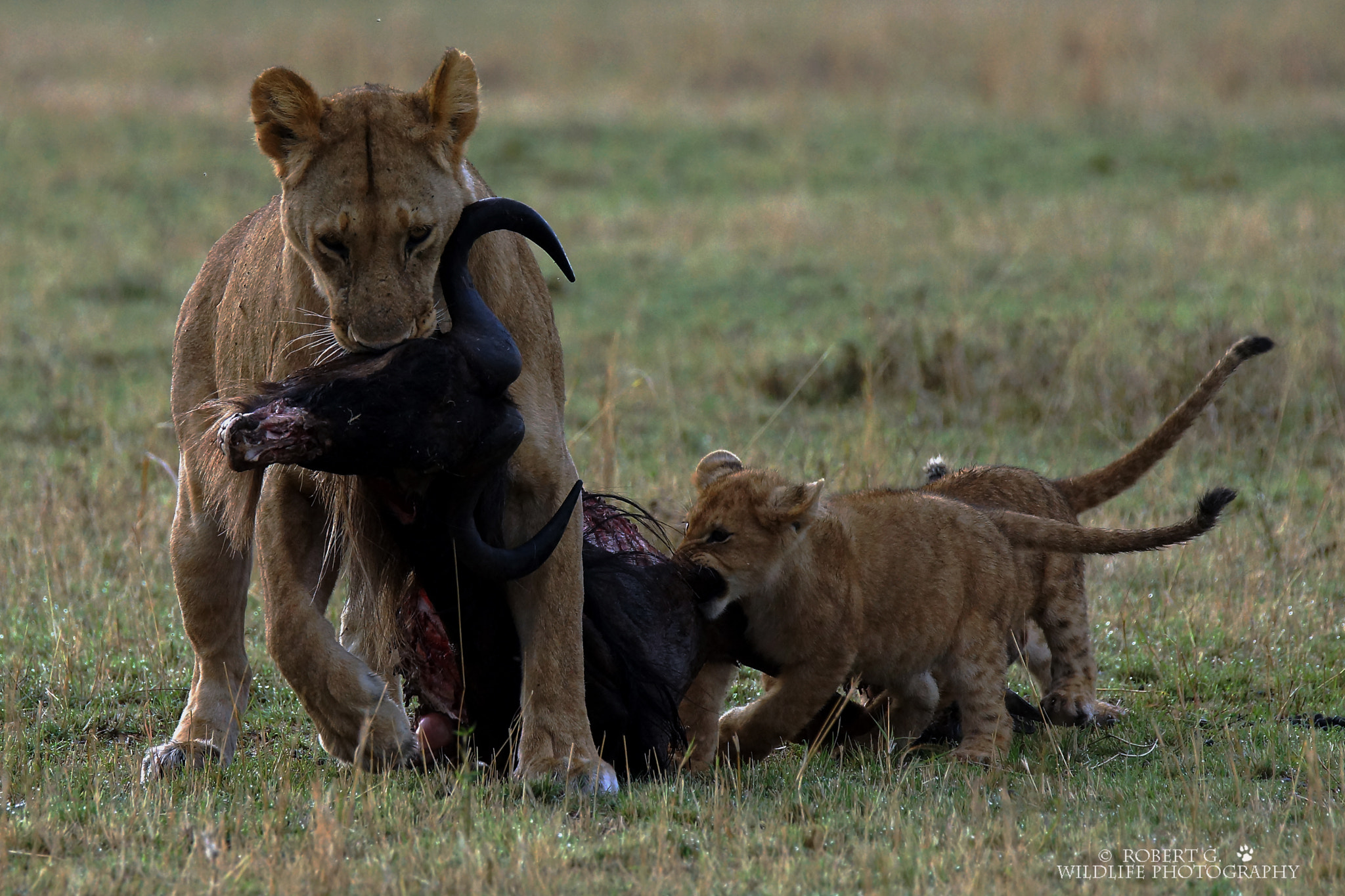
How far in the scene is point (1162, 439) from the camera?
17.8 ft

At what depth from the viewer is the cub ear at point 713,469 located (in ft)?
16.6

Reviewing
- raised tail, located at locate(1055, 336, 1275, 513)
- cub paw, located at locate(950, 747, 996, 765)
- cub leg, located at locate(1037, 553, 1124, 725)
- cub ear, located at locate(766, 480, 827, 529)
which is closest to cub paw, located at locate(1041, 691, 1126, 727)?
cub leg, located at locate(1037, 553, 1124, 725)

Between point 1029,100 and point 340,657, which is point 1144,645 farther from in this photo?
point 1029,100

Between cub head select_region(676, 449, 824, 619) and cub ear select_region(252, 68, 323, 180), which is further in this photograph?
cub head select_region(676, 449, 824, 619)

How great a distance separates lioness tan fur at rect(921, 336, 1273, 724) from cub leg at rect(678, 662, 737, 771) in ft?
3.25

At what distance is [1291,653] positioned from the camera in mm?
5594

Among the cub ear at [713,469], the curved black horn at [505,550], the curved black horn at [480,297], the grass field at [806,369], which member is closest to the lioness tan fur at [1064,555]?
the grass field at [806,369]

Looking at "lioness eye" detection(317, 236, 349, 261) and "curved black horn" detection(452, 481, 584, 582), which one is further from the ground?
"lioness eye" detection(317, 236, 349, 261)

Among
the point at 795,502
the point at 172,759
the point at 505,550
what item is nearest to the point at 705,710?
the point at 795,502

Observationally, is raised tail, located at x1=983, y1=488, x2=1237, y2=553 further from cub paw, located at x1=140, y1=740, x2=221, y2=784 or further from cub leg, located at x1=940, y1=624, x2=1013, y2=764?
cub paw, located at x1=140, y1=740, x2=221, y2=784

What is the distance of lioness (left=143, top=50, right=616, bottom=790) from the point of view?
3904mm

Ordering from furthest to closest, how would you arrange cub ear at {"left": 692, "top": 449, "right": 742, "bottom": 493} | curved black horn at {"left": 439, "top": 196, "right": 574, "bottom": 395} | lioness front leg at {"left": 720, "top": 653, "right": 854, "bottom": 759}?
1. cub ear at {"left": 692, "top": 449, "right": 742, "bottom": 493}
2. lioness front leg at {"left": 720, "top": 653, "right": 854, "bottom": 759}
3. curved black horn at {"left": 439, "top": 196, "right": 574, "bottom": 395}

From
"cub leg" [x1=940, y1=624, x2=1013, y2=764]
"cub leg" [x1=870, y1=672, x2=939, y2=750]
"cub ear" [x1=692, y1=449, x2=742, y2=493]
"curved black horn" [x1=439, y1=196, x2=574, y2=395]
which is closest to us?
"curved black horn" [x1=439, y1=196, x2=574, y2=395]

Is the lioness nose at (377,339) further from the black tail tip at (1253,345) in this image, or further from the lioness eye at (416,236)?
the black tail tip at (1253,345)
